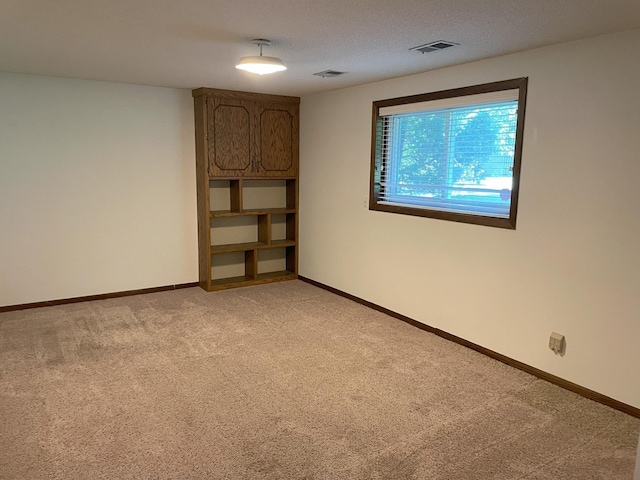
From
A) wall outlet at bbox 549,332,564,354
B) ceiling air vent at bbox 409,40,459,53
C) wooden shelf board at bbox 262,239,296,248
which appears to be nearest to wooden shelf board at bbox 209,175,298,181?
wooden shelf board at bbox 262,239,296,248

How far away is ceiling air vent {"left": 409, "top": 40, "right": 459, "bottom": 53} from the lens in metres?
3.04

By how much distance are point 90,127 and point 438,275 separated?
3625 mm

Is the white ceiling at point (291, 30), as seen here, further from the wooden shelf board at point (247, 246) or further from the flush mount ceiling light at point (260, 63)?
the wooden shelf board at point (247, 246)

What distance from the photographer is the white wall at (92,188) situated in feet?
14.8

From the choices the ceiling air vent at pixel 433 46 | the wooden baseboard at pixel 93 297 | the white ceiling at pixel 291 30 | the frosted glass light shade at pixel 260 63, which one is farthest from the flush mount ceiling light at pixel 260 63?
the wooden baseboard at pixel 93 297

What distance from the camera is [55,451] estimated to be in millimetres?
2430

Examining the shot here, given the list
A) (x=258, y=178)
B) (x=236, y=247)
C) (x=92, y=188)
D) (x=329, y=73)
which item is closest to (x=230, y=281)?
(x=236, y=247)

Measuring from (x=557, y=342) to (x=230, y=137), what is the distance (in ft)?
12.4

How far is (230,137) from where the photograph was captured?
5.32 metres

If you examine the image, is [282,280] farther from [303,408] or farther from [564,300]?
[564,300]

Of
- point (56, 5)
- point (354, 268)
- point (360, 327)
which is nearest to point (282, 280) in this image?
point (354, 268)

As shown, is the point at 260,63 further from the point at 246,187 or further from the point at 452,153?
the point at 246,187

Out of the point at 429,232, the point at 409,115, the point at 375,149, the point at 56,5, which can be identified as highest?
the point at 56,5

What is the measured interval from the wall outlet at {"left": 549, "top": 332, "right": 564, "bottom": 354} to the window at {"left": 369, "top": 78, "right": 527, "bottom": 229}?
782 mm
